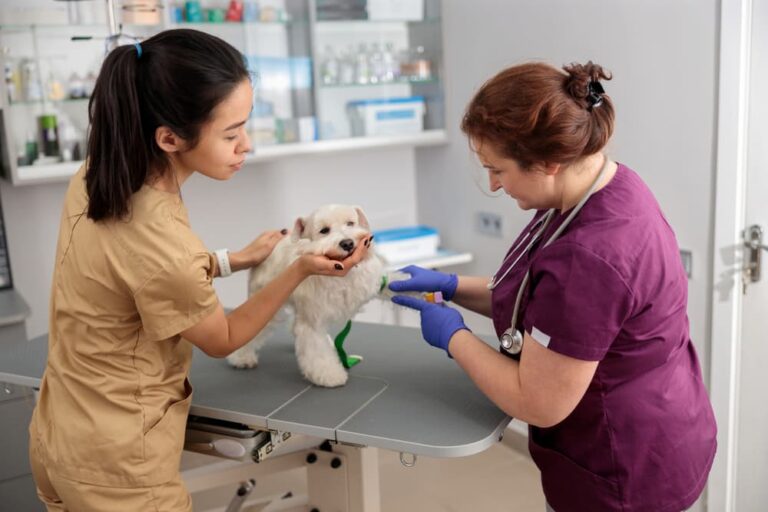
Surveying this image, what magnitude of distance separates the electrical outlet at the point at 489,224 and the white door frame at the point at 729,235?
1.05 metres

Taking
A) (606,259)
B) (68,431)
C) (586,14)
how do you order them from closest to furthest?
(606,259) → (68,431) → (586,14)

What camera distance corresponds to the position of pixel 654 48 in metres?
2.28

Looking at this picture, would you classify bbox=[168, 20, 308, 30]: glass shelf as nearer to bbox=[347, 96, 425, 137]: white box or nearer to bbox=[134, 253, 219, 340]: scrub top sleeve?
bbox=[347, 96, 425, 137]: white box

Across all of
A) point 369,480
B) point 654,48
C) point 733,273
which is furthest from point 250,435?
point 654,48

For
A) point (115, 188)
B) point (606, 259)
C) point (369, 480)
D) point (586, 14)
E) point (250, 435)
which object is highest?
point (586, 14)

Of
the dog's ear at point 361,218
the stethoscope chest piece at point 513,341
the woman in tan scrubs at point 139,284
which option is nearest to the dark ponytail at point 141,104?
the woman in tan scrubs at point 139,284

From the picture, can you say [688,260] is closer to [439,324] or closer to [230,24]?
[439,324]

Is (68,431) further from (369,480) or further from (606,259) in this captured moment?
(606,259)

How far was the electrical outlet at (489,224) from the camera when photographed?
122 inches

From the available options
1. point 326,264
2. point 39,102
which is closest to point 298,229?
point 326,264

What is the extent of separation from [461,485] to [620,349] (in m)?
1.83

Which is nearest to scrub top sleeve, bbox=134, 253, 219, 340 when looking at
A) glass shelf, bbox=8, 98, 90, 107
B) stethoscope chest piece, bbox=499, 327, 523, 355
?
stethoscope chest piece, bbox=499, 327, 523, 355

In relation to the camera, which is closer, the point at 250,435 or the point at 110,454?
the point at 110,454

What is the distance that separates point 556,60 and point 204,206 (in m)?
1.53
